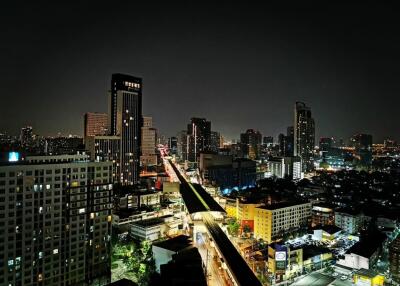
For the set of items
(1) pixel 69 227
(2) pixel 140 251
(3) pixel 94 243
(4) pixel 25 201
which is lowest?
(2) pixel 140 251

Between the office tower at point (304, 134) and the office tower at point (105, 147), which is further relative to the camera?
the office tower at point (304, 134)

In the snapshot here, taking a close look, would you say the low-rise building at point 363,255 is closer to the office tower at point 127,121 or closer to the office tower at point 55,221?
the office tower at point 55,221

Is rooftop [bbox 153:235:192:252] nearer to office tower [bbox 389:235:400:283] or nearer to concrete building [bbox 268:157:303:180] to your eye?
office tower [bbox 389:235:400:283]

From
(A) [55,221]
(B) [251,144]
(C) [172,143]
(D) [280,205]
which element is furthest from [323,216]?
(C) [172,143]

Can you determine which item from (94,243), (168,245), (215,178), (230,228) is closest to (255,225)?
(230,228)

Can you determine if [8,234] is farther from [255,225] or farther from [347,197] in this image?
[347,197]

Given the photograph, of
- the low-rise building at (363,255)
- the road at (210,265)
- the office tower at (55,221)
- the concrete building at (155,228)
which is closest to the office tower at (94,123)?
the concrete building at (155,228)

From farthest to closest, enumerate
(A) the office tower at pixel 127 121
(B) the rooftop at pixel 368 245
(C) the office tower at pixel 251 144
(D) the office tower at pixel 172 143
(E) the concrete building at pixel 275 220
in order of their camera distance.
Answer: (D) the office tower at pixel 172 143, (C) the office tower at pixel 251 144, (A) the office tower at pixel 127 121, (E) the concrete building at pixel 275 220, (B) the rooftop at pixel 368 245

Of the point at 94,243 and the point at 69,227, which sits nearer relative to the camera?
the point at 69,227
